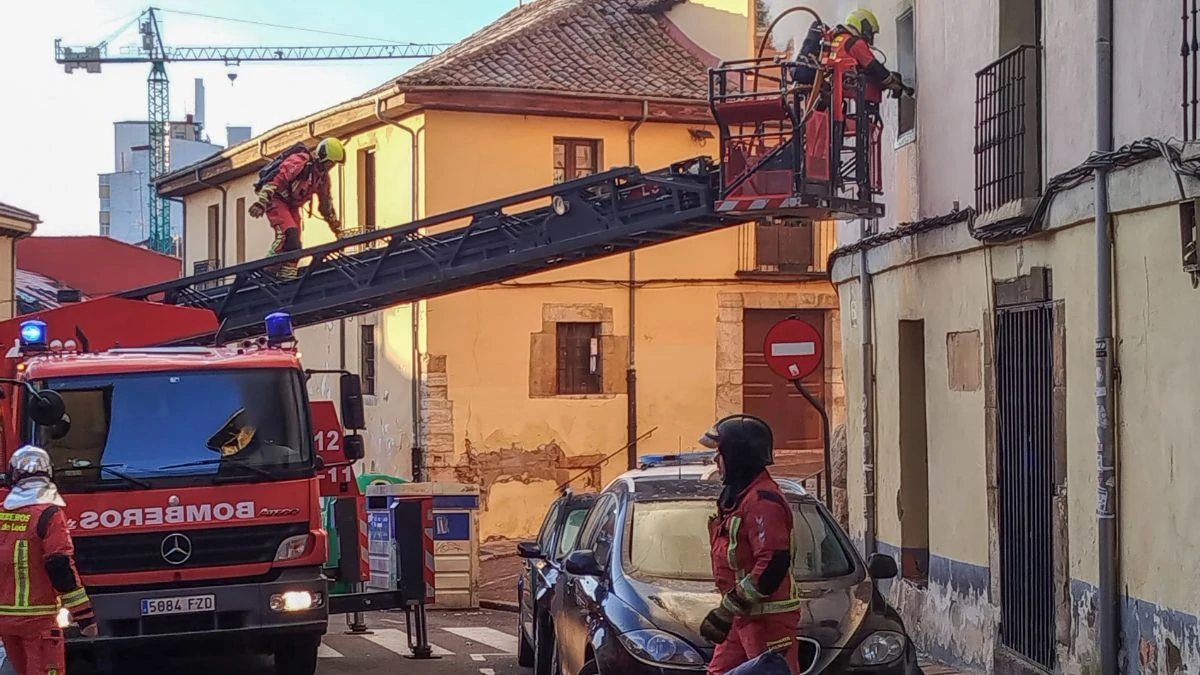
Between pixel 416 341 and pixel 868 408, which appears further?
pixel 416 341

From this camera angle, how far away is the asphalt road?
12.2 metres

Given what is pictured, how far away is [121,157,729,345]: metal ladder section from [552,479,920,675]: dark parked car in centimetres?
536

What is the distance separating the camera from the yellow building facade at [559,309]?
24.3m

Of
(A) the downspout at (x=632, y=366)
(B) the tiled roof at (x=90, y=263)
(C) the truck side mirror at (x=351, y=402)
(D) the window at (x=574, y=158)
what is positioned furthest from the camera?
(B) the tiled roof at (x=90, y=263)

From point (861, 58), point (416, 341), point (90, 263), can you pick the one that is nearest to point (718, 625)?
point (861, 58)

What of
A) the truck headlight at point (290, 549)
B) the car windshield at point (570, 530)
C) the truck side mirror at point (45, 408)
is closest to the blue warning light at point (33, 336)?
the truck side mirror at point (45, 408)

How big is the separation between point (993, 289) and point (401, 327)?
15.1 m

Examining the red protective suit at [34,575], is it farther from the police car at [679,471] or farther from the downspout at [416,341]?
the downspout at [416,341]

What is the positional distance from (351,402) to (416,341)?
12.8 m

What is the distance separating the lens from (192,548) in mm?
10383

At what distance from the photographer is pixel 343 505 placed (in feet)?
40.8

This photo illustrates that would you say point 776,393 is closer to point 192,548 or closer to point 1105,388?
point 192,548

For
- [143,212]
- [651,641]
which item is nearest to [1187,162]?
[651,641]

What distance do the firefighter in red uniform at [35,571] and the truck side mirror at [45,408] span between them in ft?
4.26
